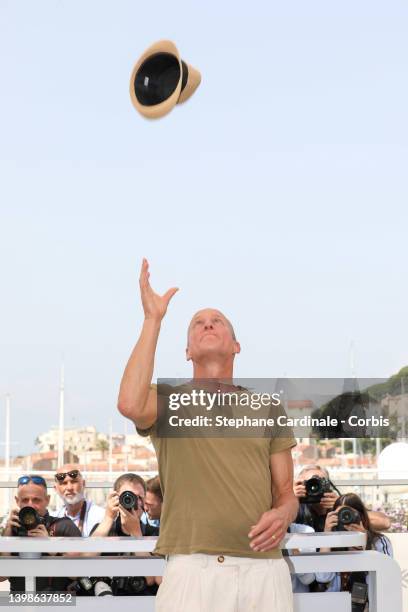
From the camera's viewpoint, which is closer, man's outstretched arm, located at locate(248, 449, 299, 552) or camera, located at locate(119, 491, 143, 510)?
man's outstretched arm, located at locate(248, 449, 299, 552)

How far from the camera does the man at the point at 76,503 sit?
586 cm

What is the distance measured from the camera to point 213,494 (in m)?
2.79

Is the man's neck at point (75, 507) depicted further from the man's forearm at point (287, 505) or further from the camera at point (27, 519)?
the man's forearm at point (287, 505)

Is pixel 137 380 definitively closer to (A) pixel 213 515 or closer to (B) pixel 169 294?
(B) pixel 169 294

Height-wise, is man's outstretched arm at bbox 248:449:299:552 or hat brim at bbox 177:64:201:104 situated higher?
hat brim at bbox 177:64:201:104

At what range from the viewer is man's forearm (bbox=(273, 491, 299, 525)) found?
2838 mm

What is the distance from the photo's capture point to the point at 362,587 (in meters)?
3.82

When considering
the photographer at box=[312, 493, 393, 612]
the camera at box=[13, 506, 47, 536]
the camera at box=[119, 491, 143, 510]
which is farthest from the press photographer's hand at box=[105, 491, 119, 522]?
the photographer at box=[312, 493, 393, 612]

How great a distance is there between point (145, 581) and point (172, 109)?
7.15 ft

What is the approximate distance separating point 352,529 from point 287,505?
173 centimetres

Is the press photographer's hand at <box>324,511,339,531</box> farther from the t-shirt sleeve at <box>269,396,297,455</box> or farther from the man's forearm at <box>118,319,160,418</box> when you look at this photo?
the man's forearm at <box>118,319,160,418</box>

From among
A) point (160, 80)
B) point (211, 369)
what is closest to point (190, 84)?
point (160, 80)

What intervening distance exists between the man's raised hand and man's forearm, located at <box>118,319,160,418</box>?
120 millimetres

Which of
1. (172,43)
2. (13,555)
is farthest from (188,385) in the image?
(172,43)
